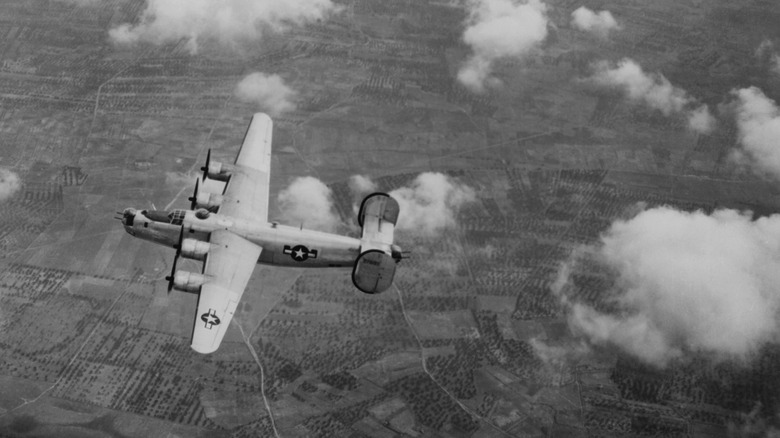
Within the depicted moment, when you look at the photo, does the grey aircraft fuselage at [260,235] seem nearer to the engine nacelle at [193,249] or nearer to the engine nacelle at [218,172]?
the engine nacelle at [193,249]

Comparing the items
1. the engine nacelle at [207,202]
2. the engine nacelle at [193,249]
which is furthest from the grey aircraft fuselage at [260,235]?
the engine nacelle at [207,202]

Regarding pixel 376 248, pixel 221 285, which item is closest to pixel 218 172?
pixel 221 285

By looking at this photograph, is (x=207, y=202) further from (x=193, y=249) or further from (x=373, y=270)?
(x=373, y=270)

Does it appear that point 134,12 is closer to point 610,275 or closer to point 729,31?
point 610,275

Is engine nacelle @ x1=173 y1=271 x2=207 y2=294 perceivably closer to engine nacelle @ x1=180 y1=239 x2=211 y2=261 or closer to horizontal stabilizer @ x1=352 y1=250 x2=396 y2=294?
engine nacelle @ x1=180 y1=239 x2=211 y2=261

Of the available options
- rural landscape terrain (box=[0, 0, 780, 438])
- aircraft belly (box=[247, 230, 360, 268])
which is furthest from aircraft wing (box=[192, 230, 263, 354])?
rural landscape terrain (box=[0, 0, 780, 438])

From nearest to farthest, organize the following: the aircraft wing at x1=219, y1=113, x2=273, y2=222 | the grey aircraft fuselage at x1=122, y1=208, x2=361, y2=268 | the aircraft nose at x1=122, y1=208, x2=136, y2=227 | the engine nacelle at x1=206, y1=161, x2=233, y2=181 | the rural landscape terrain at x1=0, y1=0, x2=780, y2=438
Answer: the aircraft nose at x1=122, y1=208, x2=136, y2=227 → the grey aircraft fuselage at x1=122, y1=208, x2=361, y2=268 → the aircraft wing at x1=219, y1=113, x2=273, y2=222 → the engine nacelle at x1=206, y1=161, x2=233, y2=181 → the rural landscape terrain at x1=0, y1=0, x2=780, y2=438
